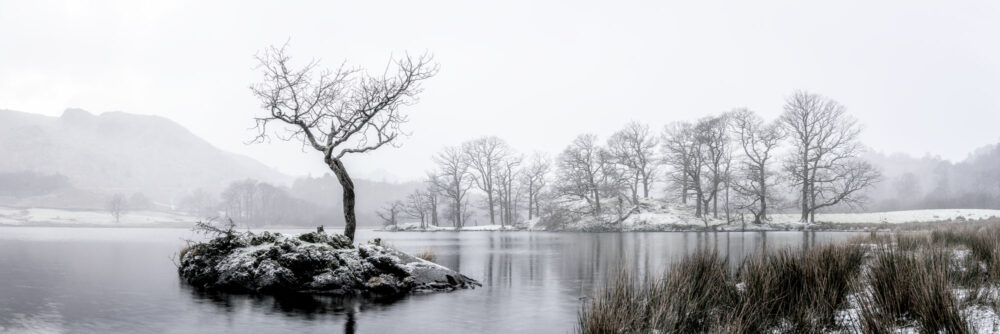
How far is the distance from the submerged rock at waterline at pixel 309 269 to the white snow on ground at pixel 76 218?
10308 cm

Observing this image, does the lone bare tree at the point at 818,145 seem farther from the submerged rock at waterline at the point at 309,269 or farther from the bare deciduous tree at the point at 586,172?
the submerged rock at waterline at the point at 309,269

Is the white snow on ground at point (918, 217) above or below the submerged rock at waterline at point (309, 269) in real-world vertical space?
below

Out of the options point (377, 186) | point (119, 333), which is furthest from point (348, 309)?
point (377, 186)

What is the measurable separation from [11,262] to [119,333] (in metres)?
16.7

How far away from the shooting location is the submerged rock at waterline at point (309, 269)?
41.4ft

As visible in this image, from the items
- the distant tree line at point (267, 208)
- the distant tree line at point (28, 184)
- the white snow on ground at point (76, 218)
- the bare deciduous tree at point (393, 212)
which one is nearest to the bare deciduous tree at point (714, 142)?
the bare deciduous tree at point (393, 212)

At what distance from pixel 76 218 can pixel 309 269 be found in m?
125

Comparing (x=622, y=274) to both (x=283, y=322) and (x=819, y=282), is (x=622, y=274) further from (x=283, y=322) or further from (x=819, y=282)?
(x=283, y=322)

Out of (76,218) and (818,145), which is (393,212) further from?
(76,218)

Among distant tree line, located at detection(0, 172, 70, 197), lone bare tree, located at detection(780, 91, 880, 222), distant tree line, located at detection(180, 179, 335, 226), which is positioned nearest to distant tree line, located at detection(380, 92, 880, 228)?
lone bare tree, located at detection(780, 91, 880, 222)

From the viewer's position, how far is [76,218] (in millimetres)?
110062

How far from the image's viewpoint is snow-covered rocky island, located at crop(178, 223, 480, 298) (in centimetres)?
1262

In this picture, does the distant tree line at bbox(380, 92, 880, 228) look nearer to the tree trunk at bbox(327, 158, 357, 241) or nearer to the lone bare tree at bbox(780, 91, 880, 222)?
the lone bare tree at bbox(780, 91, 880, 222)

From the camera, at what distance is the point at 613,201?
62625 millimetres
